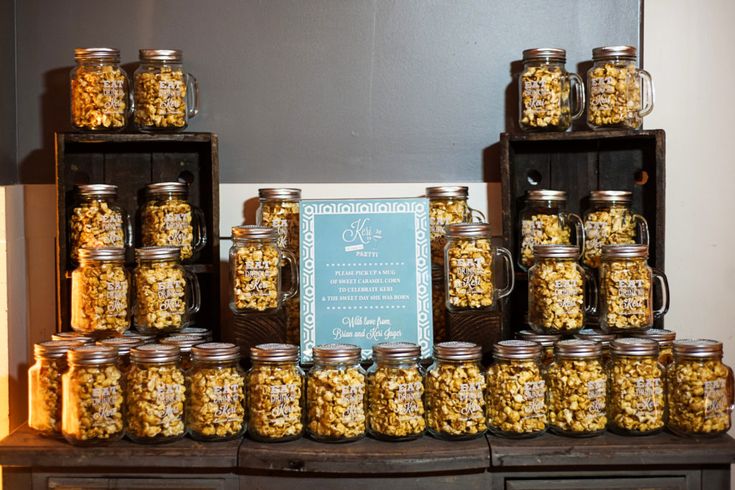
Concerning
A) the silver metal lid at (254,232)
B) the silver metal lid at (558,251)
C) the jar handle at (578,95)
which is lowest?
the silver metal lid at (558,251)

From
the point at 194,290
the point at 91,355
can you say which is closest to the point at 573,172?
the point at 194,290

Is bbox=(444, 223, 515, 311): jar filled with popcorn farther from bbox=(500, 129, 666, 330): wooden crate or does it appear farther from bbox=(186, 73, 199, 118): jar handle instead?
bbox=(186, 73, 199, 118): jar handle

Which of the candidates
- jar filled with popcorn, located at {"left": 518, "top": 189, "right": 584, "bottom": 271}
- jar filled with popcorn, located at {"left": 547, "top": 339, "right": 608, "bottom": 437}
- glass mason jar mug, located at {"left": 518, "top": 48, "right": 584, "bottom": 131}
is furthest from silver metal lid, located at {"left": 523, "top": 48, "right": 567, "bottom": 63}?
jar filled with popcorn, located at {"left": 547, "top": 339, "right": 608, "bottom": 437}

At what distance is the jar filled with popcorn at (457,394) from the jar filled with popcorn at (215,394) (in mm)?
364

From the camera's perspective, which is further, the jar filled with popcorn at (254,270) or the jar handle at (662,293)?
the jar handle at (662,293)

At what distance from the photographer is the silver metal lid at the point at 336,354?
1.66m

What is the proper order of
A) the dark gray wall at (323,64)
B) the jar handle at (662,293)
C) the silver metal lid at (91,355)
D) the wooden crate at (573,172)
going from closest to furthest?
1. the silver metal lid at (91,355)
2. the jar handle at (662,293)
3. the wooden crate at (573,172)
4. the dark gray wall at (323,64)

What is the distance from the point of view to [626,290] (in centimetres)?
178

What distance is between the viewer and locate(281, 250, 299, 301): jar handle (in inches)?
73.1

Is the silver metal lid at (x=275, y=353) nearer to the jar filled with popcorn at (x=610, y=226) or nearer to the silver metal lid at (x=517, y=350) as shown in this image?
the silver metal lid at (x=517, y=350)

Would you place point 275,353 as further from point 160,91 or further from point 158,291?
point 160,91

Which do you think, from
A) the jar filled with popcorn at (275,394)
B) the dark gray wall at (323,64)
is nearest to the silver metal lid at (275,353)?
the jar filled with popcorn at (275,394)

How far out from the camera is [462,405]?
5.46 ft

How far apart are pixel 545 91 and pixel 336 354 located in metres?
0.75
